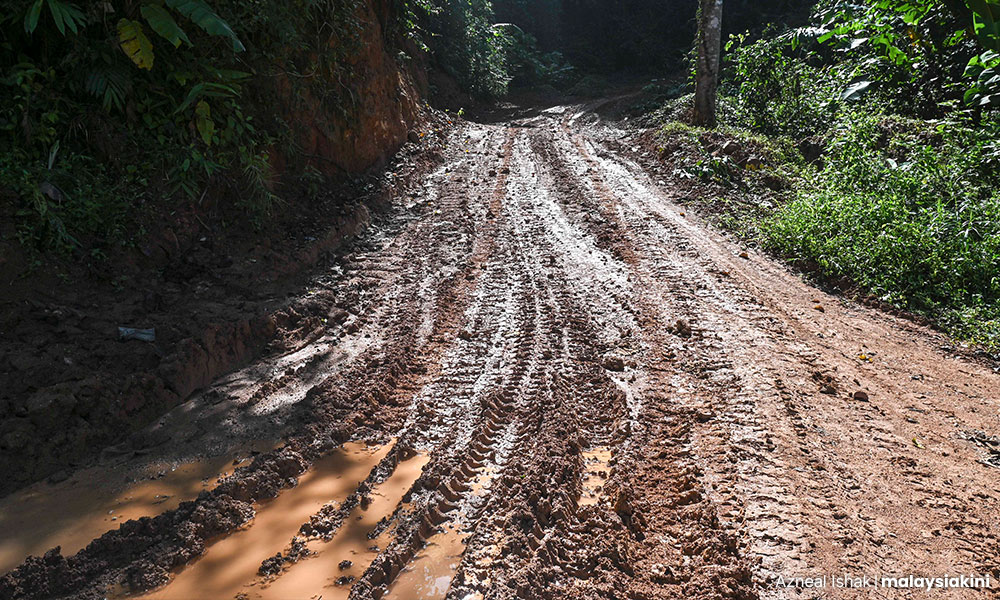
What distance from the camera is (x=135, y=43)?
4.34 metres

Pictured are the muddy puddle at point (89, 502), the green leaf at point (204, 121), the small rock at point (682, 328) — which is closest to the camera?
the muddy puddle at point (89, 502)

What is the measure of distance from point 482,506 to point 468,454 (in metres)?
0.42

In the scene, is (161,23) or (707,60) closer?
(161,23)

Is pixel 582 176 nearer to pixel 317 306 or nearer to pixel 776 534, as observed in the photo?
pixel 317 306

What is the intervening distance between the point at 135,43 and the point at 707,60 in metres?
9.95

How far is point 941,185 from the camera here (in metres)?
6.09

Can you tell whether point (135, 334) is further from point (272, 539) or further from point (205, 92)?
point (205, 92)

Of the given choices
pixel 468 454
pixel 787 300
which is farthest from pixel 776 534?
pixel 787 300

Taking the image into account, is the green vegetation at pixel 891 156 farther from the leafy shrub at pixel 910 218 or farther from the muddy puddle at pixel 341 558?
the muddy puddle at pixel 341 558

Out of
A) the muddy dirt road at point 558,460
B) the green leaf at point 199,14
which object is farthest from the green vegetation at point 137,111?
the muddy dirt road at point 558,460

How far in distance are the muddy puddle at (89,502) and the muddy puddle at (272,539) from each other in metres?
0.51

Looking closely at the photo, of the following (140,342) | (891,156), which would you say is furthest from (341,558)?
(891,156)

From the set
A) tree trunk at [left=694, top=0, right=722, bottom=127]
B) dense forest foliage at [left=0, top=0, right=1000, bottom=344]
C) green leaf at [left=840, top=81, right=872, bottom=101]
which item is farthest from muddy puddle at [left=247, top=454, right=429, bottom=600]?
tree trunk at [left=694, top=0, right=722, bottom=127]

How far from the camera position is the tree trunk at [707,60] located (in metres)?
9.98
